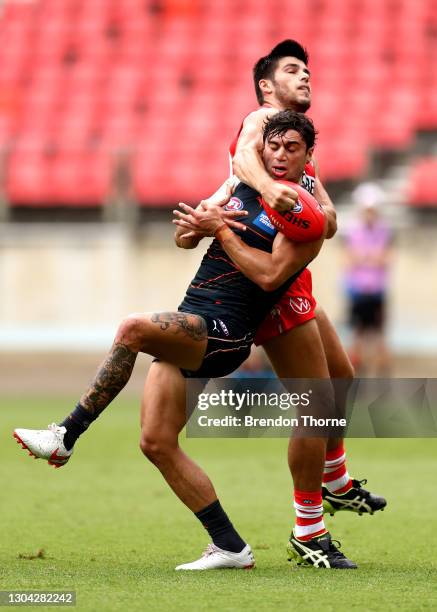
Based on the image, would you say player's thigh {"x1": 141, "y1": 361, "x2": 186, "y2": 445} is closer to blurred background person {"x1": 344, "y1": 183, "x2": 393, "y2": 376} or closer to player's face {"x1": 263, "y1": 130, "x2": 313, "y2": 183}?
player's face {"x1": 263, "y1": 130, "x2": 313, "y2": 183}

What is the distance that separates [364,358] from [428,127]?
5.06 metres

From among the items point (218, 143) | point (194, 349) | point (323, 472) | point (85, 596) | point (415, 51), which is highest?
point (415, 51)

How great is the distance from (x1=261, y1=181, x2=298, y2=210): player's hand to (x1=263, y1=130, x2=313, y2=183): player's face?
0.18 m

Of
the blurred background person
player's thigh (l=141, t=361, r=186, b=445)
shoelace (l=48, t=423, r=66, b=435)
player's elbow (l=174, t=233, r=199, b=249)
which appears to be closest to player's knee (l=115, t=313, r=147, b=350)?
player's thigh (l=141, t=361, r=186, b=445)

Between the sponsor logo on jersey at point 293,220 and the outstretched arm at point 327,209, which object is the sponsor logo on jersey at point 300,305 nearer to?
the outstretched arm at point 327,209

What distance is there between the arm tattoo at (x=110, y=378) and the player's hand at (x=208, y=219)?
65 cm

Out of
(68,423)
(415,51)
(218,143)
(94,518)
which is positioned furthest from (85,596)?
(415,51)

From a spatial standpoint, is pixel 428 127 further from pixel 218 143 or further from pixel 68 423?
pixel 68 423

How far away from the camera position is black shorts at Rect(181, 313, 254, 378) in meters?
5.78

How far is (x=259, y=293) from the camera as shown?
5.92 m

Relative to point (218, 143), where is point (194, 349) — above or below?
below

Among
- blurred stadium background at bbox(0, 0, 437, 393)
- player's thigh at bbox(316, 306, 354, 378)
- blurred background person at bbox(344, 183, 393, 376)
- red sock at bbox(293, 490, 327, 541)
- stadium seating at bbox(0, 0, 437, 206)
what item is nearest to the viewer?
→ red sock at bbox(293, 490, 327, 541)

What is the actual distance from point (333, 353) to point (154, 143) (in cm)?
1390

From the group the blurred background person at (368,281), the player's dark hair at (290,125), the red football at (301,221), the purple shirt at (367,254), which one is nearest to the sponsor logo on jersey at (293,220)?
the red football at (301,221)
